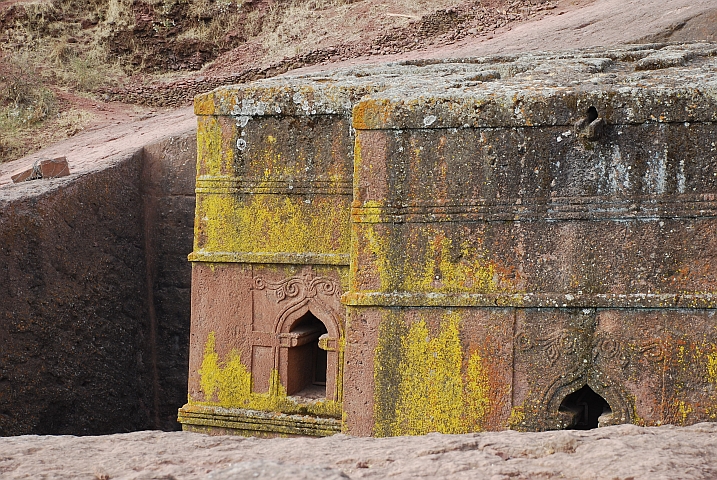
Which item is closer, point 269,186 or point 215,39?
point 269,186

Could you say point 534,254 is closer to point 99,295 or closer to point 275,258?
point 275,258

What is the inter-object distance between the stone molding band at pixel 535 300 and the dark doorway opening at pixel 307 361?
4.23 feet

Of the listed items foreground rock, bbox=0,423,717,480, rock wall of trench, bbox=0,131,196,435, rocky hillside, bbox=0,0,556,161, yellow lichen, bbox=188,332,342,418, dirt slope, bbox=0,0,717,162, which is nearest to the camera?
foreground rock, bbox=0,423,717,480

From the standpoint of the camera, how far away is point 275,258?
6191 mm

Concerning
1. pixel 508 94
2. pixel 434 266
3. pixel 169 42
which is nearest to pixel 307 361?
pixel 434 266

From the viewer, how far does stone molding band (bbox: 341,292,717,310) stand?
15.2 feet

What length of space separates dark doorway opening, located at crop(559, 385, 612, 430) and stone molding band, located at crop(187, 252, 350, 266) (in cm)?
190

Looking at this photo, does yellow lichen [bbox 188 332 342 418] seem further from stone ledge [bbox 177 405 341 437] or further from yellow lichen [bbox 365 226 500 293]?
yellow lichen [bbox 365 226 500 293]

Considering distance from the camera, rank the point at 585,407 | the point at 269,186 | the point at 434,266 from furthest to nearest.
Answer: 1. the point at 269,186
2. the point at 585,407
3. the point at 434,266

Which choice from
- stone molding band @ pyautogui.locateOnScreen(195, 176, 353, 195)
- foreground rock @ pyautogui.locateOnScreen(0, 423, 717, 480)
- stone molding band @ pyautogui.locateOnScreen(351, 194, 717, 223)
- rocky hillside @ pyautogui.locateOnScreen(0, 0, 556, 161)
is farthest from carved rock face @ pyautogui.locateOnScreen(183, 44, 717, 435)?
rocky hillside @ pyautogui.locateOnScreen(0, 0, 556, 161)

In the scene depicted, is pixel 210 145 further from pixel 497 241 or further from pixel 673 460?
pixel 673 460

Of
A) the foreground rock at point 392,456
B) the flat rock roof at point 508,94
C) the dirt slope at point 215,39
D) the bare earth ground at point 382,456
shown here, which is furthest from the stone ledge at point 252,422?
the dirt slope at point 215,39

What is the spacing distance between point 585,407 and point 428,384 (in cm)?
100

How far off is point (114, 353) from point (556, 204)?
5485 millimetres
